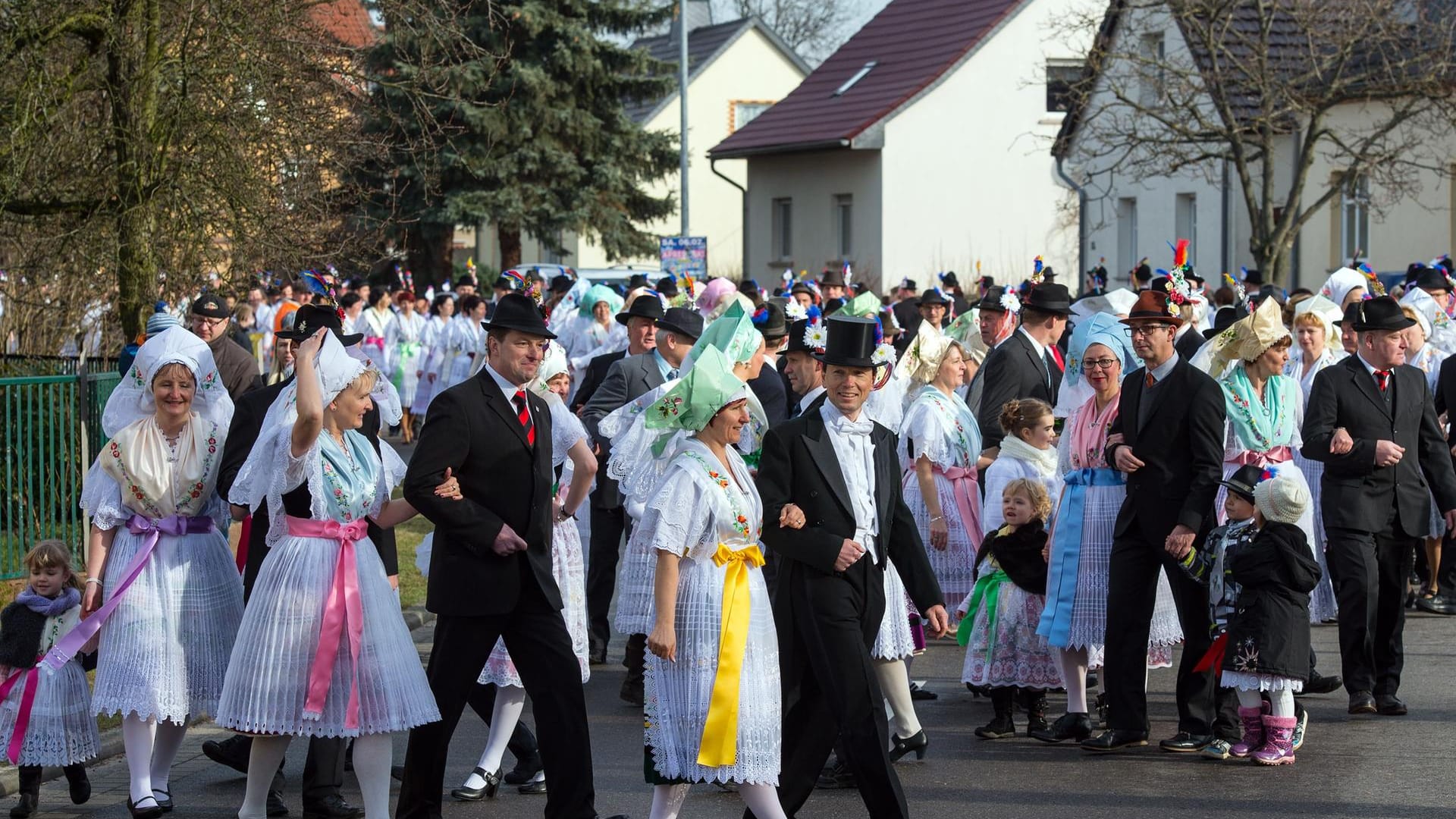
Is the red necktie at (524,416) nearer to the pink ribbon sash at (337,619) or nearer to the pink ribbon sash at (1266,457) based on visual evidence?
the pink ribbon sash at (337,619)

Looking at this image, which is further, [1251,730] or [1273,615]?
[1251,730]

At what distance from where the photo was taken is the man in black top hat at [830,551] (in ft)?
21.9

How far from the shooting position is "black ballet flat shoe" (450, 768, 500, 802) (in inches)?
299

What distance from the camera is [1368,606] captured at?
30.1 ft

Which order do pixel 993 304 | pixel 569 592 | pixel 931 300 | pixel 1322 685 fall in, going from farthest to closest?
1. pixel 931 300
2. pixel 993 304
3. pixel 1322 685
4. pixel 569 592

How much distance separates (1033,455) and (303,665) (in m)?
4.42

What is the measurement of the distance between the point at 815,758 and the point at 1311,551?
8.90 feet

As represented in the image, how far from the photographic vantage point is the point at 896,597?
792 centimetres

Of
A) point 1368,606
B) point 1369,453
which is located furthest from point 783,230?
point 1368,606

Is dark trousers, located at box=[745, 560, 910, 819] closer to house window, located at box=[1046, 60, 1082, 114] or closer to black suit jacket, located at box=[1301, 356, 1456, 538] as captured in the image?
black suit jacket, located at box=[1301, 356, 1456, 538]

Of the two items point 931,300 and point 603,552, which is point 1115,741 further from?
point 931,300

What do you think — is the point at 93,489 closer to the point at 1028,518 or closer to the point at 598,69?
the point at 1028,518

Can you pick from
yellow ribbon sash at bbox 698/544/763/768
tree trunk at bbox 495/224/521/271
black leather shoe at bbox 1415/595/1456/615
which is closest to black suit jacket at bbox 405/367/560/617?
Result: yellow ribbon sash at bbox 698/544/763/768

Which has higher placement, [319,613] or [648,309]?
[648,309]
